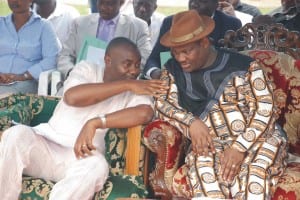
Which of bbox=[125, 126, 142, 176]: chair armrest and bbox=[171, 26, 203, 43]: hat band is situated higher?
bbox=[171, 26, 203, 43]: hat band

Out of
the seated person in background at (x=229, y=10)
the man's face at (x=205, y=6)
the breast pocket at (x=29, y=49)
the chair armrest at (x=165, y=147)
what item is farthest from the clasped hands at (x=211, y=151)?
the seated person in background at (x=229, y=10)

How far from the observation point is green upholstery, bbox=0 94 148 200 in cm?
336

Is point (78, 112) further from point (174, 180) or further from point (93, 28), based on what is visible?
point (93, 28)

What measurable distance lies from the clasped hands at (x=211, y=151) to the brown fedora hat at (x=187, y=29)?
438 mm

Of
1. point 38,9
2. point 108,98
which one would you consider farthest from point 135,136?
point 38,9

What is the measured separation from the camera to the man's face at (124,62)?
3.57 meters

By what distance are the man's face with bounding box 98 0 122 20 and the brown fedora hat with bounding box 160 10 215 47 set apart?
1905 millimetres

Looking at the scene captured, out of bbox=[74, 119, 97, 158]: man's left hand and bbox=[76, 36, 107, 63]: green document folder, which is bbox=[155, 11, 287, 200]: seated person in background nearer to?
bbox=[74, 119, 97, 158]: man's left hand

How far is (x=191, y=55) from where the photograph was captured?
3418 millimetres

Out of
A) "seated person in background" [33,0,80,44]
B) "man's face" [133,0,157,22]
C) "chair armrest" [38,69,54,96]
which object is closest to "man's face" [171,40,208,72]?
"chair armrest" [38,69,54,96]

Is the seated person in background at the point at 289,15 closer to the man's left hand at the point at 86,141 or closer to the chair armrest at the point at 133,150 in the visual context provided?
the chair armrest at the point at 133,150

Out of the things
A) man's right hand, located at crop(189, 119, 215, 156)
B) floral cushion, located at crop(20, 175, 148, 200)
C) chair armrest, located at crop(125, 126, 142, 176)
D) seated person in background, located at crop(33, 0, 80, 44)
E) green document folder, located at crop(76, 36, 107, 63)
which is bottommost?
floral cushion, located at crop(20, 175, 148, 200)

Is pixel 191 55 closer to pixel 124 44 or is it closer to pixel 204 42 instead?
pixel 204 42

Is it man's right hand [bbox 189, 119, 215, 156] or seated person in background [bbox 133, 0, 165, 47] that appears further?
seated person in background [bbox 133, 0, 165, 47]
